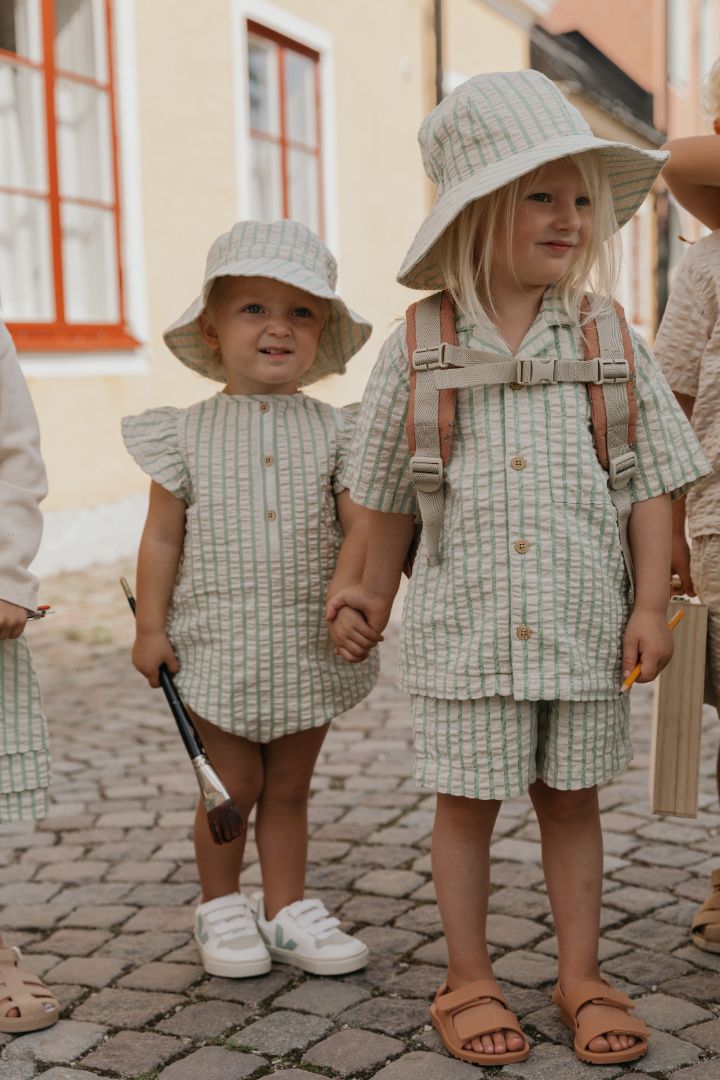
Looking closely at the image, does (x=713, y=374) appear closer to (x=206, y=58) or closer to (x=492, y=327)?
(x=492, y=327)

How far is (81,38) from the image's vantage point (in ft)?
25.6

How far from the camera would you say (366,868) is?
334 centimetres

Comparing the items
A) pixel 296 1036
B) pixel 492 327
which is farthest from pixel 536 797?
Result: pixel 492 327

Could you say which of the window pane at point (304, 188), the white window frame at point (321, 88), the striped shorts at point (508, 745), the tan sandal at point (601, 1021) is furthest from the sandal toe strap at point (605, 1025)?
the window pane at point (304, 188)

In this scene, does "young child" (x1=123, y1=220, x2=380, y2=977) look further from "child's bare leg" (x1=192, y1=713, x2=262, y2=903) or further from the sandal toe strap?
the sandal toe strap

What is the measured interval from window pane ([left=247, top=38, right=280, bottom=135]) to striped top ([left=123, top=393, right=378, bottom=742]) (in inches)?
282

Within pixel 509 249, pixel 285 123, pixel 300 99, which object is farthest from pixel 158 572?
pixel 300 99

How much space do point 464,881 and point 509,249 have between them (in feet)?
3.70

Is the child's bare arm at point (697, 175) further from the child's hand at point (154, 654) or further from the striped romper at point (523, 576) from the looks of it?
the child's hand at point (154, 654)

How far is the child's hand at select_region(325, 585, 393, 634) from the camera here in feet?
8.20

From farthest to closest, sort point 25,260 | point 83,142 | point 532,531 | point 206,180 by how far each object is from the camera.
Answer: point 206,180
point 83,142
point 25,260
point 532,531

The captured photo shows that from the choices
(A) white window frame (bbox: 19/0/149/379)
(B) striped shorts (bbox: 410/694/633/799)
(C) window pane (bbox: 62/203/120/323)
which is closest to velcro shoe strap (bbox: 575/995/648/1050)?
(B) striped shorts (bbox: 410/694/633/799)

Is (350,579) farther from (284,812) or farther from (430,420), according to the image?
(284,812)

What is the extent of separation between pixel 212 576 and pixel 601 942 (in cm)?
113
